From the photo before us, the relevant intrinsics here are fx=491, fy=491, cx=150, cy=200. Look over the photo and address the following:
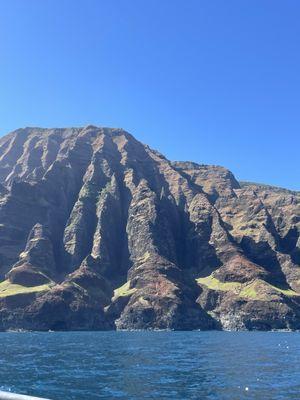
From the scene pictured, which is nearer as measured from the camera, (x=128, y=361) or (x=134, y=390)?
(x=134, y=390)

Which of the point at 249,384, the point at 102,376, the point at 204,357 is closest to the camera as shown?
the point at 249,384

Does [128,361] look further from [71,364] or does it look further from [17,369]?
[17,369]

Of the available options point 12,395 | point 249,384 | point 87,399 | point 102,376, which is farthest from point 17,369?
point 12,395

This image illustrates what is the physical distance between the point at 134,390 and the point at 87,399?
23.7ft

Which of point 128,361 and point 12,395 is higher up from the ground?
point 12,395

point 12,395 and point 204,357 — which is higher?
point 12,395

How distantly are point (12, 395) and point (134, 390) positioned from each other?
1757 inches

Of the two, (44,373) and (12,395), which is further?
(44,373)

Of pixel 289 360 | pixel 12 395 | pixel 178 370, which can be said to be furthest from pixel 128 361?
pixel 12 395

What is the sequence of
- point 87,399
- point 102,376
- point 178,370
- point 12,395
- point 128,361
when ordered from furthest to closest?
point 128,361 → point 178,370 → point 102,376 → point 87,399 → point 12,395

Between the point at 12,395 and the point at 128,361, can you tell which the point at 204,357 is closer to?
the point at 128,361

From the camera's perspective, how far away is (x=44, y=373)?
6844cm

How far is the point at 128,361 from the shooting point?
86.9 meters

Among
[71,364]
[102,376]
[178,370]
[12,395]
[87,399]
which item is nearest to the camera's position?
[12,395]
